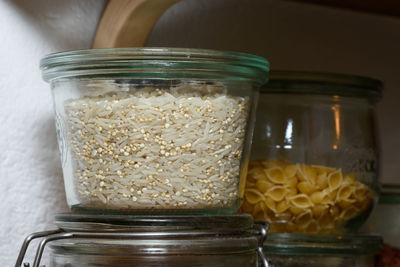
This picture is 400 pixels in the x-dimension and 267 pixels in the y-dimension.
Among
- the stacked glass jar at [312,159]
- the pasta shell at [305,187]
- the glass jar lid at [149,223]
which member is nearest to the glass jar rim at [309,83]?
the stacked glass jar at [312,159]

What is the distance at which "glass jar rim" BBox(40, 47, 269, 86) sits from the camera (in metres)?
0.48

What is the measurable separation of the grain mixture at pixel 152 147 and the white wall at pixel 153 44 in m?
0.11

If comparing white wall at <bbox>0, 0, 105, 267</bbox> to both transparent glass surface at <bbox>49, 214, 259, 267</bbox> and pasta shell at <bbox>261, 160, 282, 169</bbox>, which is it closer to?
transparent glass surface at <bbox>49, 214, 259, 267</bbox>

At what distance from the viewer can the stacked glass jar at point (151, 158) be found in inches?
18.2

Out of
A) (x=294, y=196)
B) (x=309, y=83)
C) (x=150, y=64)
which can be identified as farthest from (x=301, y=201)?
(x=150, y=64)

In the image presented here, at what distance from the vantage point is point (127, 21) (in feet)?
1.96

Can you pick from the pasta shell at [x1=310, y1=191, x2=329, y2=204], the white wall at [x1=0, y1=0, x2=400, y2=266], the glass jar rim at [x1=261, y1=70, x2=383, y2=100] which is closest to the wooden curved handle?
the white wall at [x1=0, y1=0, x2=400, y2=266]

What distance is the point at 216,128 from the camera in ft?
1.62

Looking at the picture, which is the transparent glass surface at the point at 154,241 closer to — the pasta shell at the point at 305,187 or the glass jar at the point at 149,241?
the glass jar at the point at 149,241

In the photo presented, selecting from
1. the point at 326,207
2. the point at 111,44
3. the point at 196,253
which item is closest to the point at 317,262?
the point at 326,207

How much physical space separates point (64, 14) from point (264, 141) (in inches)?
10.2

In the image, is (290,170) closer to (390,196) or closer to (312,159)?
(312,159)

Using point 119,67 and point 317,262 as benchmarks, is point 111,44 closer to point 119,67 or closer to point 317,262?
point 119,67

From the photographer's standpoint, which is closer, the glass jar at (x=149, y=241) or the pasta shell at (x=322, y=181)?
the glass jar at (x=149, y=241)
